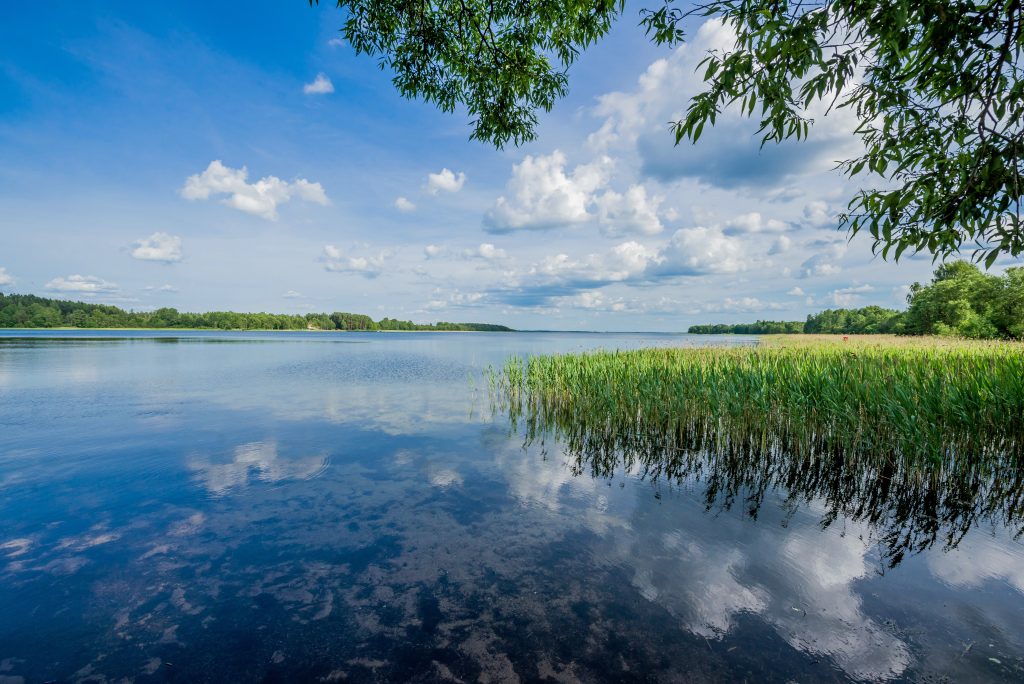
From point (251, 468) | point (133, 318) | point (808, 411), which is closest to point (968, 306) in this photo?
point (808, 411)

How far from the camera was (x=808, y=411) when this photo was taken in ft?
28.9

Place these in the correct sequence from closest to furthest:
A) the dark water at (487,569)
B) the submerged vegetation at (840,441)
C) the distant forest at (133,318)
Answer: the dark water at (487,569) → the submerged vegetation at (840,441) → the distant forest at (133,318)

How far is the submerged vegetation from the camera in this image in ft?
22.3

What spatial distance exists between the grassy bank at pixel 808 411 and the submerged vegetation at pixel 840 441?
0.03 m

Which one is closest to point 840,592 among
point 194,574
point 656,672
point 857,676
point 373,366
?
point 857,676

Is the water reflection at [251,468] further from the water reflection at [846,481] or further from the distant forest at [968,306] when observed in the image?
the distant forest at [968,306]

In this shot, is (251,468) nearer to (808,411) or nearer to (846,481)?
(846,481)

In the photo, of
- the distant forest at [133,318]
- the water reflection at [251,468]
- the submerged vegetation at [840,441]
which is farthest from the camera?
the distant forest at [133,318]

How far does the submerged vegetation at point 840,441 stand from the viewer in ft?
22.3

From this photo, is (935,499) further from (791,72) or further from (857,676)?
(791,72)

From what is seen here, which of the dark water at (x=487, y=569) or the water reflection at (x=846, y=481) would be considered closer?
the dark water at (x=487, y=569)

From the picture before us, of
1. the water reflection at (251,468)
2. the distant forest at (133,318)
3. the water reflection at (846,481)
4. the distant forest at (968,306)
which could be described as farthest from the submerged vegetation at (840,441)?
the distant forest at (133,318)

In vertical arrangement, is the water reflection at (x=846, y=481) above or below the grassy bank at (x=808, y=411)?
below

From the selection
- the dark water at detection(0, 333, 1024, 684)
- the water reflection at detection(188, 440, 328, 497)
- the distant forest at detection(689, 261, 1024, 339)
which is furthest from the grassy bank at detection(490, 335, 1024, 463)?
the distant forest at detection(689, 261, 1024, 339)
